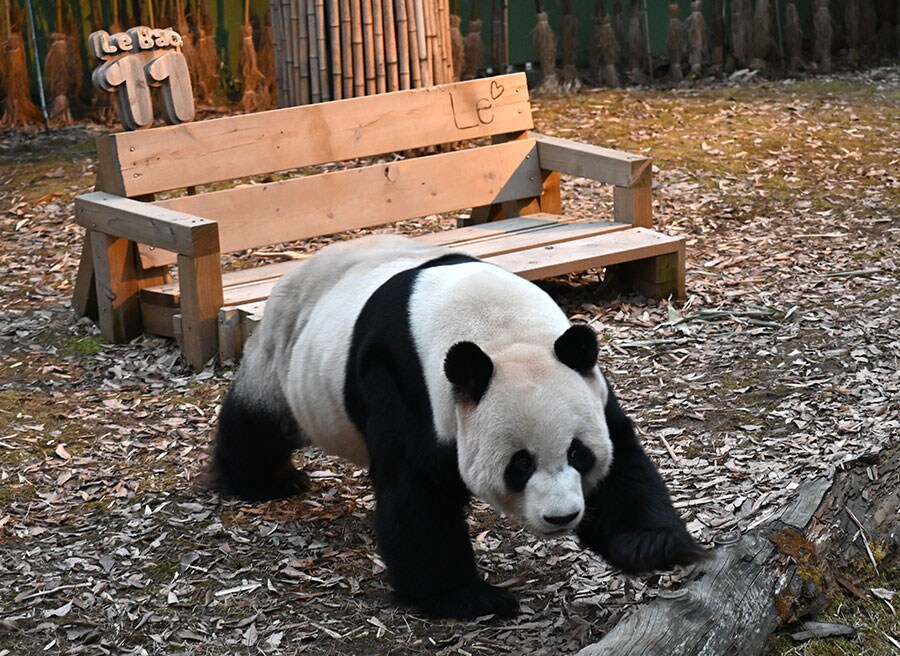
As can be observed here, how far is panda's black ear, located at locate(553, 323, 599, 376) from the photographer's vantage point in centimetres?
333

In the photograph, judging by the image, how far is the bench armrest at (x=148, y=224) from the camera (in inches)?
227

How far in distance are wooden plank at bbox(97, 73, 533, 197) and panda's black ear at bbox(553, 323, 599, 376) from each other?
11.5 ft

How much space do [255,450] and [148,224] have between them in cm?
177

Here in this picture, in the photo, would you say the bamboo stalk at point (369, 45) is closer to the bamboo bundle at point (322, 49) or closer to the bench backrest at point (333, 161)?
the bamboo bundle at point (322, 49)

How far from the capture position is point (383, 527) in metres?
3.73

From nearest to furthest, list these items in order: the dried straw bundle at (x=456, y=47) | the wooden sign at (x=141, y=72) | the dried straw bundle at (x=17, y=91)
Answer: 1. the wooden sign at (x=141, y=72)
2. the dried straw bundle at (x=17, y=91)
3. the dried straw bundle at (x=456, y=47)

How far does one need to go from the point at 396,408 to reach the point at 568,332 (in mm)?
654

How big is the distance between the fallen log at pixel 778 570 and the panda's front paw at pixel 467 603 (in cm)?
54

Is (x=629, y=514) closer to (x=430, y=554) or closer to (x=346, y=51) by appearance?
(x=430, y=554)

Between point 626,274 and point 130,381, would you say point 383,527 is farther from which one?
point 626,274

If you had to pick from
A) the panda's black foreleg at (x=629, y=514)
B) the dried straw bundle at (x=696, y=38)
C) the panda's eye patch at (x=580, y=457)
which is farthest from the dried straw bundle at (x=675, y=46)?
the panda's eye patch at (x=580, y=457)

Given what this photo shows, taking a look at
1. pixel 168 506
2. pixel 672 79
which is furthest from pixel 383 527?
pixel 672 79

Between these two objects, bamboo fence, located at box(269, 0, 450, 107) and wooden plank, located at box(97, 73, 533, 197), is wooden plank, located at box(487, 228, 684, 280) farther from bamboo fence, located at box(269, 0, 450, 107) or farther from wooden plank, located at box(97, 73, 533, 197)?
bamboo fence, located at box(269, 0, 450, 107)

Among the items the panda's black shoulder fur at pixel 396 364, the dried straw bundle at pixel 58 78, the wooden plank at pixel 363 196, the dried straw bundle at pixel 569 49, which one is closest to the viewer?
the panda's black shoulder fur at pixel 396 364
